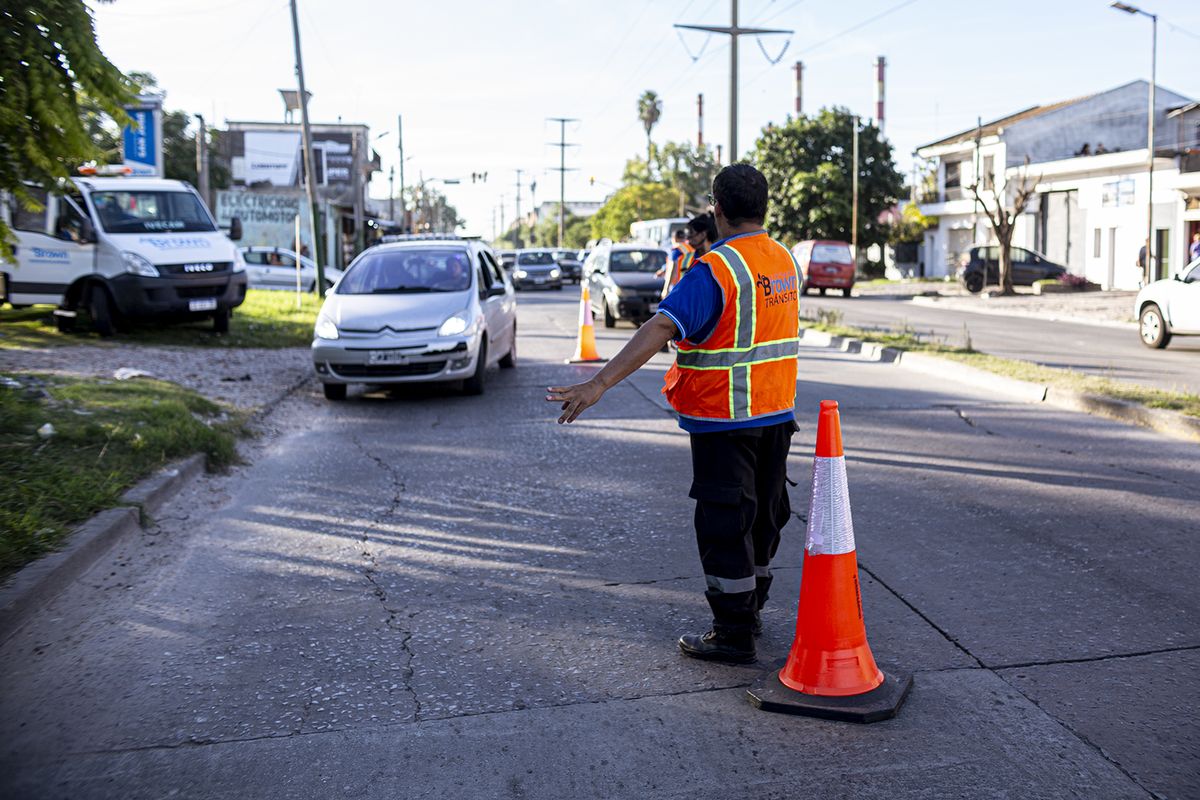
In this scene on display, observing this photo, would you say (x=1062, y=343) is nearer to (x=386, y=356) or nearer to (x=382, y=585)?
(x=386, y=356)

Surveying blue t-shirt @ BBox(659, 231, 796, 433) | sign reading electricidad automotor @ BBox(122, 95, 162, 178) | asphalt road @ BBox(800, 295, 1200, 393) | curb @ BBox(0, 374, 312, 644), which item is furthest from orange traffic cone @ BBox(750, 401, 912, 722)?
sign reading electricidad automotor @ BBox(122, 95, 162, 178)

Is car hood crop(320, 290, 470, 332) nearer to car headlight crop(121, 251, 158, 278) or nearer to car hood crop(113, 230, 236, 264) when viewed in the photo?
car headlight crop(121, 251, 158, 278)

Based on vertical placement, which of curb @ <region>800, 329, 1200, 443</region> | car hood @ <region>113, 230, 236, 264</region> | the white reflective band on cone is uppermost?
car hood @ <region>113, 230, 236, 264</region>

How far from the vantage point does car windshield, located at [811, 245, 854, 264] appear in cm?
3816

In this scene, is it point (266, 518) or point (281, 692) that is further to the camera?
point (266, 518)

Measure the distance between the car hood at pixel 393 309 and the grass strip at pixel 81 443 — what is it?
1.79 meters

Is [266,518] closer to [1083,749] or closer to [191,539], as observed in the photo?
[191,539]

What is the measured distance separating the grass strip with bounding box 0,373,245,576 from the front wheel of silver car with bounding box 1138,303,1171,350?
1389 centimetres

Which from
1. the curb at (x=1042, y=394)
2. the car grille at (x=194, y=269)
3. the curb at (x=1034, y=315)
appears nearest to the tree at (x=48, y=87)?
the curb at (x=1042, y=394)

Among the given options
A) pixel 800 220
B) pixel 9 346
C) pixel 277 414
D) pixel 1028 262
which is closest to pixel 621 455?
pixel 277 414

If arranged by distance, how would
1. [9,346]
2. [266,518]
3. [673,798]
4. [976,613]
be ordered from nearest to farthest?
[673,798] < [976,613] < [266,518] < [9,346]

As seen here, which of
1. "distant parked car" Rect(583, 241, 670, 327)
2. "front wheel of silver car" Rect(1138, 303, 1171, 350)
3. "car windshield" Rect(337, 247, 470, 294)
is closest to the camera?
"car windshield" Rect(337, 247, 470, 294)

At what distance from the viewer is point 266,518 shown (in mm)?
6863

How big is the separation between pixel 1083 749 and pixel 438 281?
9.78m
